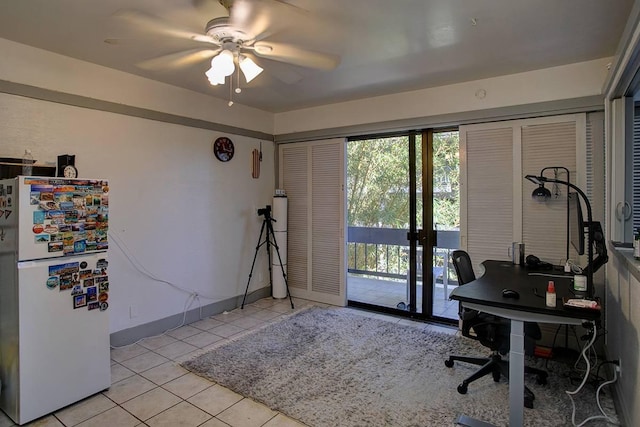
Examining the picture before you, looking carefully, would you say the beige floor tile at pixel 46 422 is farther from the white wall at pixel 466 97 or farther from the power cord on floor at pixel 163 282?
the white wall at pixel 466 97

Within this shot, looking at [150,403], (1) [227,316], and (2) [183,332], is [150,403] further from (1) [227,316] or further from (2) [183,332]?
(1) [227,316]

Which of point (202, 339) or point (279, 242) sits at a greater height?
point (279, 242)

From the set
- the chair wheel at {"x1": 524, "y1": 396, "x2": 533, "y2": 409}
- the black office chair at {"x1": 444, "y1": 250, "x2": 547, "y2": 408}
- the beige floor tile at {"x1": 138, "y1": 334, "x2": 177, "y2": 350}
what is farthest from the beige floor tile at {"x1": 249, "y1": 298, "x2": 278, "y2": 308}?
the chair wheel at {"x1": 524, "y1": 396, "x2": 533, "y2": 409}

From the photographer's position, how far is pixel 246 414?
7.96 feet

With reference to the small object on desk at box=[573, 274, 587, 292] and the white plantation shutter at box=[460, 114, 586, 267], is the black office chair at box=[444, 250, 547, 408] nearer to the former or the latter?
the small object on desk at box=[573, 274, 587, 292]

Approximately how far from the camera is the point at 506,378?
9.16 ft

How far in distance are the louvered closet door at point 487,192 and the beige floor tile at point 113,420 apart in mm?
3279

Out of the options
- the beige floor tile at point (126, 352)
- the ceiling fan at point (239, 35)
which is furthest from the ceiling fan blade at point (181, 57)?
the beige floor tile at point (126, 352)

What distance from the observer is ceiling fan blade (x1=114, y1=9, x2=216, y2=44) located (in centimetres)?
206

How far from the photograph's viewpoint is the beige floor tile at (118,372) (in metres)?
2.88

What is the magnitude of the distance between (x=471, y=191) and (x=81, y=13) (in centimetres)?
364

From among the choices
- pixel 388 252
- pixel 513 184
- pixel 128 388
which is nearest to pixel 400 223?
pixel 388 252

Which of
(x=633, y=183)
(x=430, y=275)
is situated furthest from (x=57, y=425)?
(x=633, y=183)

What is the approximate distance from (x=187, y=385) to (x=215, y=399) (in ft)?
1.09
